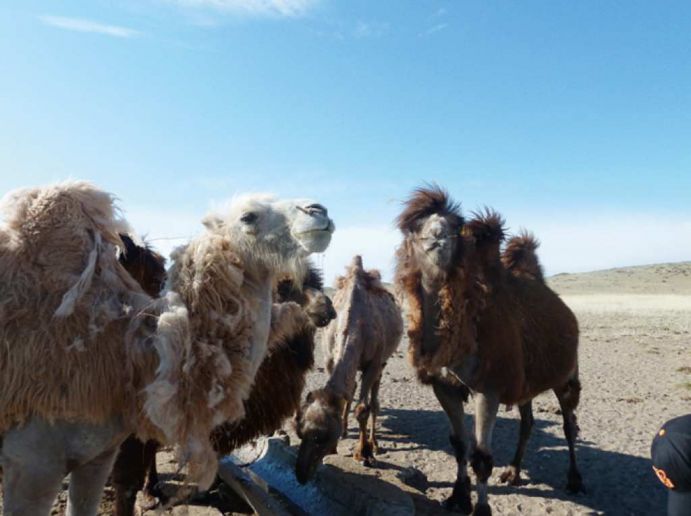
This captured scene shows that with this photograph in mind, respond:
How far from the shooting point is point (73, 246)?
9.20 feet

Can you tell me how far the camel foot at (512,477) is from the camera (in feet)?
20.2

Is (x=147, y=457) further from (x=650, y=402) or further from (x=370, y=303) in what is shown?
(x=650, y=402)

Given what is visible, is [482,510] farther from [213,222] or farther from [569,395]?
[213,222]

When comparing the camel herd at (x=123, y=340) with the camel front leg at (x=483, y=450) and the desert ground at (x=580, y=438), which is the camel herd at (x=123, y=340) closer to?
the desert ground at (x=580, y=438)

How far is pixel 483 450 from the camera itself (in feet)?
16.1

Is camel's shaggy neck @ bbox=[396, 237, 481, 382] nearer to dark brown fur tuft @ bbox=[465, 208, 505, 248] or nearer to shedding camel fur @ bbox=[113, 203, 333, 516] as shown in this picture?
dark brown fur tuft @ bbox=[465, 208, 505, 248]

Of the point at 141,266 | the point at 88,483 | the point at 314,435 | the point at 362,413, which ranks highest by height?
the point at 141,266

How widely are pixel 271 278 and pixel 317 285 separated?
308 centimetres

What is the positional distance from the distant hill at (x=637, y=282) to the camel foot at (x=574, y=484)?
5881cm

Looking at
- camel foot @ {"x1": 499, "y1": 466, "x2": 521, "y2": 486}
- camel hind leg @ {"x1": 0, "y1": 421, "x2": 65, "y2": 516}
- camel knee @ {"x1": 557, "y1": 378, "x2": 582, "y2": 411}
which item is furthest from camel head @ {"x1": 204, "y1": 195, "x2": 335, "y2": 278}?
camel knee @ {"x1": 557, "y1": 378, "x2": 582, "y2": 411}

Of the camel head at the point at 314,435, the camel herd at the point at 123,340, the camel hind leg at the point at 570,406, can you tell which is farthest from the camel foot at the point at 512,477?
the camel herd at the point at 123,340

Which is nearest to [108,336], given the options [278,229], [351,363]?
[278,229]

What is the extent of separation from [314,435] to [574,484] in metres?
3.34

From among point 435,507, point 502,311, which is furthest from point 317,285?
point 435,507
